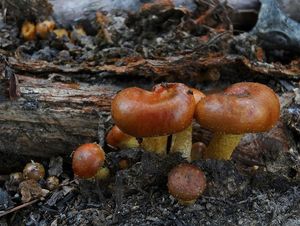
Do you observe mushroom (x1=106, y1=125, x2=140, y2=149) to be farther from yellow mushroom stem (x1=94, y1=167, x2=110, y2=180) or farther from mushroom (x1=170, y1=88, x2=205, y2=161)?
mushroom (x1=170, y1=88, x2=205, y2=161)

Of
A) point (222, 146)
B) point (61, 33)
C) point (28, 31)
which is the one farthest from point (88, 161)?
point (28, 31)

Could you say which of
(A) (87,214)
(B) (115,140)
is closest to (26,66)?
(B) (115,140)

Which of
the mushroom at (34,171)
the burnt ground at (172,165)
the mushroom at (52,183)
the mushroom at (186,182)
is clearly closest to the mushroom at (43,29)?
the burnt ground at (172,165)

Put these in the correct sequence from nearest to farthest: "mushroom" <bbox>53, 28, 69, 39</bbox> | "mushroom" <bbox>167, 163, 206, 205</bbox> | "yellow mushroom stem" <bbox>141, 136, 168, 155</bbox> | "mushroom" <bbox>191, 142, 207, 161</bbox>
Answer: "mushroom" <bbox>167, 163, 206, 205</bbox> < "yellow mushroom stem" <bbox>141, 136, 168, 155</bbox> < "mushroom" <bbox>191, 142, 207, 161</bbox> < "mushroom" <bbox>53, 28, 69, 39</bbox>

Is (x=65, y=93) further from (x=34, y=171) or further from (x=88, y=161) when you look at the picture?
(x=88, y=161)

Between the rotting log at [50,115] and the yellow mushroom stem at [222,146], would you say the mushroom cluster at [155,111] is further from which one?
the rotting log at [50,115]

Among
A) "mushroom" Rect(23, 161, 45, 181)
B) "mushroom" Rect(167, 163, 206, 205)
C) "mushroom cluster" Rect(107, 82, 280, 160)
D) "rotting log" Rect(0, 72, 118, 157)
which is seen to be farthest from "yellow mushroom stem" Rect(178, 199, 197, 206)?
"mushroom" Rect(23, 161, 45, 181)

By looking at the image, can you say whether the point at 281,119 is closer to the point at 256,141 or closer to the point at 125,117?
the point at 256,141
